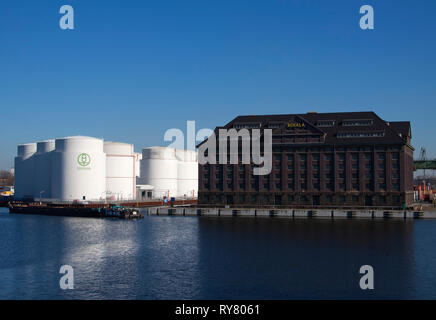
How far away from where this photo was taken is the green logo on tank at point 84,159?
15225 centimetres

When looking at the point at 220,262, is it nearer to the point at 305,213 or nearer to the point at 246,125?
the point at 305,213

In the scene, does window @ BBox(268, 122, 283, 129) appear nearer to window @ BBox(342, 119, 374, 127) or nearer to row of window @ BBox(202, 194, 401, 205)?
window @ BBox(342, 119, 374, 127)

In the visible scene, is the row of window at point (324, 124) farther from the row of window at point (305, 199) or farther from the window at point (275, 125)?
the row of window at point (305, 199)

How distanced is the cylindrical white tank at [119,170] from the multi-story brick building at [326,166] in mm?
43046

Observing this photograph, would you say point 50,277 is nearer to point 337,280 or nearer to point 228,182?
point 337,280

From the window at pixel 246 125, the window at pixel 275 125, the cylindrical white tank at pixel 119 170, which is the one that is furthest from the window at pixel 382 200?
the cylindrical white tank at pixel 119 170

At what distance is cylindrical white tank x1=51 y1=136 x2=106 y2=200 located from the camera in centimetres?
15225

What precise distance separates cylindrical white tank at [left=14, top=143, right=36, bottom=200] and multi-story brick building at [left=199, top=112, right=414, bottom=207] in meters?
72.9

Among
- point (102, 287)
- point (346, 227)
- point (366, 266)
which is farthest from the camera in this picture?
point (346, 227)

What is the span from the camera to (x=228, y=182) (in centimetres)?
14762

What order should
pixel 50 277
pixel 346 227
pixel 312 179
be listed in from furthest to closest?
1. pixel 312 179
2. pixel 346 227
3. pixel 50 277

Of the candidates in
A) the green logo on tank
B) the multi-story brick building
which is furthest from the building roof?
the green logo on tank
